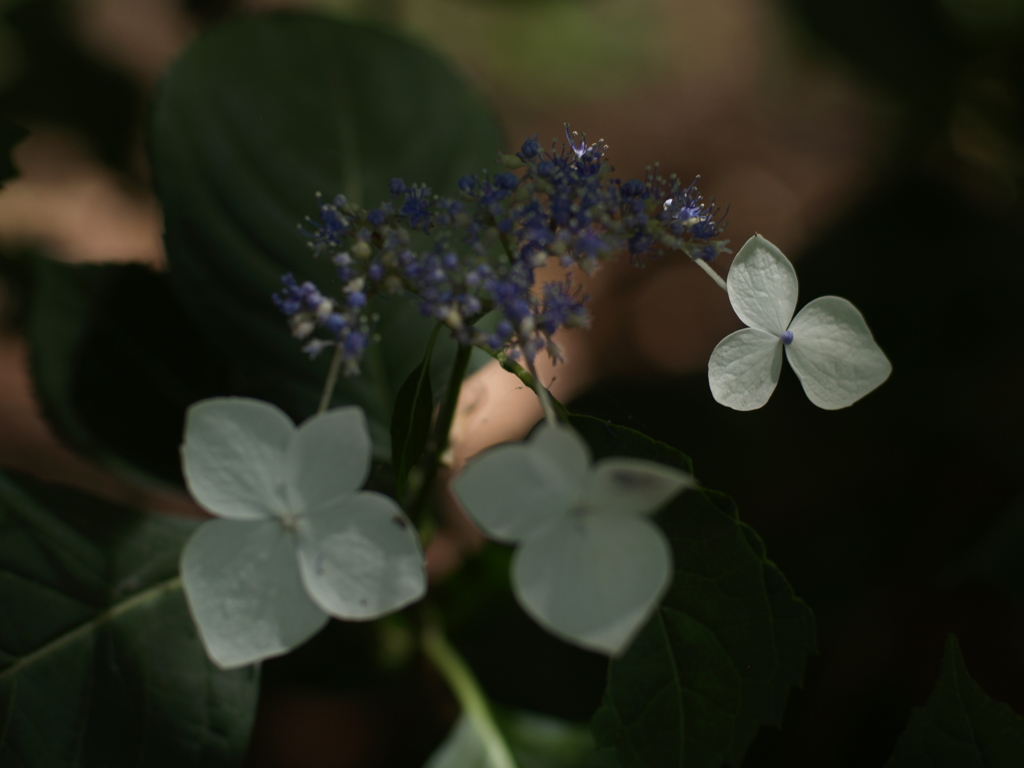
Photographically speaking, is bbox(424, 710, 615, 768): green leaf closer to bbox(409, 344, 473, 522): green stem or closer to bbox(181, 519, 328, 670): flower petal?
bbox(409, 344, 473, 522): green stem

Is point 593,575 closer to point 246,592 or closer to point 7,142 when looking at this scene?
point 246,592

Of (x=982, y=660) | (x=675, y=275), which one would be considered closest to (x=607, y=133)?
(x=675, y=275)

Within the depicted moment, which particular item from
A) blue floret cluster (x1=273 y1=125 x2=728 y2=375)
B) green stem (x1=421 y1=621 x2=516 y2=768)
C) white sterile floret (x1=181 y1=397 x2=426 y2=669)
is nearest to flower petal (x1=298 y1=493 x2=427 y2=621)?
white sterile floret (x1=181 y1=397 x2=426 y2=669)

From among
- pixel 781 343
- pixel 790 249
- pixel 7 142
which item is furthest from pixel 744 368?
pixel 790 249

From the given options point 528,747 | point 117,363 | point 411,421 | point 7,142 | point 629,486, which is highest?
point 629,486

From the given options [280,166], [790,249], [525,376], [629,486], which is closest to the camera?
[629,486]

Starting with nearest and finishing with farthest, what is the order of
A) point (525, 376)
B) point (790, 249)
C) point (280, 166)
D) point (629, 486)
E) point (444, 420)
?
point (629, 486) → point (525, 376) → point (444, 420) → point (280, 166) → point (790, 249)

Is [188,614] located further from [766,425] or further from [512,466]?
[766,425]
